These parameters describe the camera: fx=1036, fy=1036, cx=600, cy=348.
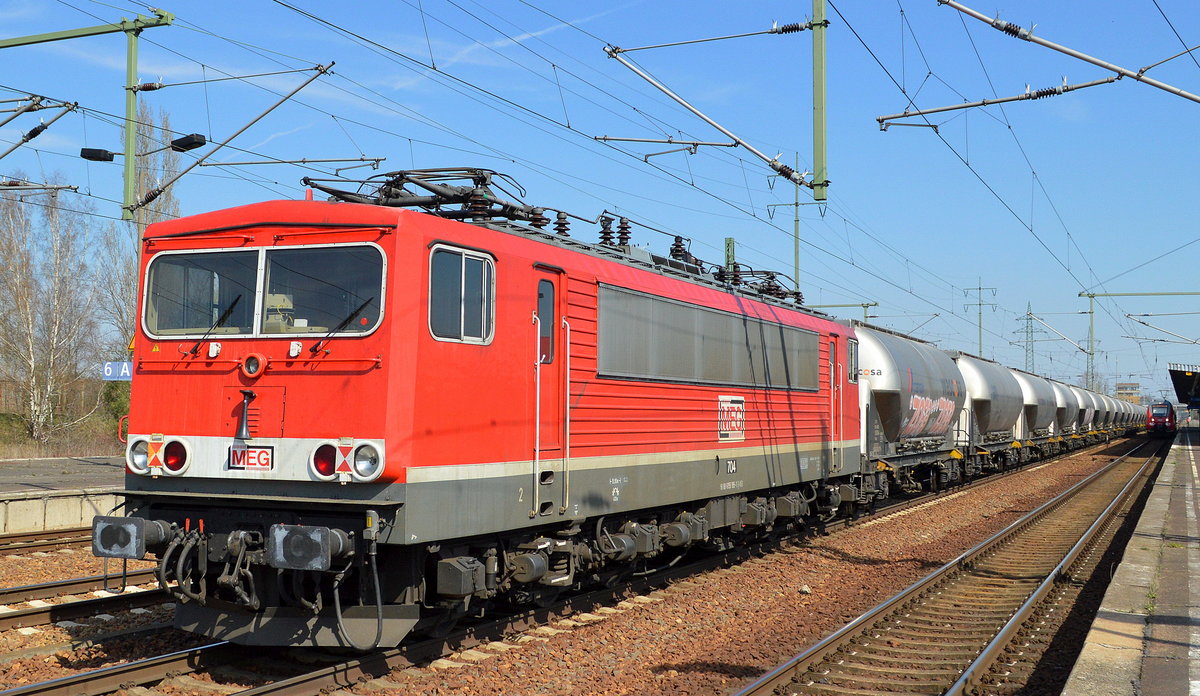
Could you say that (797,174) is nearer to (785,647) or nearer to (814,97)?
(814,97)

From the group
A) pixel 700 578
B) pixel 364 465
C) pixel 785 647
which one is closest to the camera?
pixel 364 465

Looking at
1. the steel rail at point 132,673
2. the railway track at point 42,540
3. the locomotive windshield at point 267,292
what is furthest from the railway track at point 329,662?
the railway track at point 42,540

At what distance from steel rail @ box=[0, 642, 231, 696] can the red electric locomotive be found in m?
0.32

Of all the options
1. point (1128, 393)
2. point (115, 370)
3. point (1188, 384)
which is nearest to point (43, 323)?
point (115, 370)

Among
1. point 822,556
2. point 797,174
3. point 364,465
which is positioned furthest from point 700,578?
→ point 364,465

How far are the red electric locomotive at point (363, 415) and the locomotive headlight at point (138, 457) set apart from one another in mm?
16

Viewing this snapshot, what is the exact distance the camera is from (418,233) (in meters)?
8.07

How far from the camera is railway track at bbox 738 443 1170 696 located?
852 centimetres

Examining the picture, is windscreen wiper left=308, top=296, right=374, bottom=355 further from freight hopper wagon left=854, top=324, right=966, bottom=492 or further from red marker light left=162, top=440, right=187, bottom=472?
freight hopper wagon left=854, top=324, right=966, bottom=492

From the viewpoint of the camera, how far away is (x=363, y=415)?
772 centimetres

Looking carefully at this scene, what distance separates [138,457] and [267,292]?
1.75 metres

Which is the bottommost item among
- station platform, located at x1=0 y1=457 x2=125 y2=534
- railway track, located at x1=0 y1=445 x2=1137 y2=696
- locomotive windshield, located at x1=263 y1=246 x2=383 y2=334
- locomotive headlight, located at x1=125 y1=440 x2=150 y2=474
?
railway track, located at x1=0 y1=445 x2=1137 y2=696

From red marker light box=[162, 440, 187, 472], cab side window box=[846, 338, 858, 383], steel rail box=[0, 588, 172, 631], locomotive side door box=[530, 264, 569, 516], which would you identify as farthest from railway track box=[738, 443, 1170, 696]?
steel rail box=[0, 588, 172, 631]

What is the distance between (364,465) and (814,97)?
8.60m
